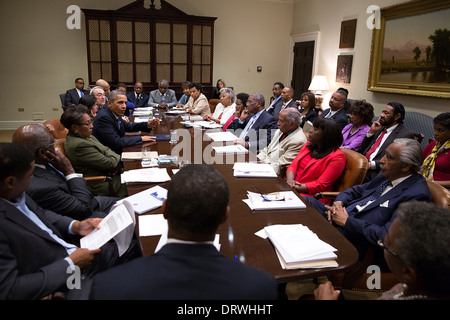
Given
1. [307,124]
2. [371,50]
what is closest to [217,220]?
[307,124]

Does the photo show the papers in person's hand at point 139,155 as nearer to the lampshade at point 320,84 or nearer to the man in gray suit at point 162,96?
the man in gray suit at point 162,96

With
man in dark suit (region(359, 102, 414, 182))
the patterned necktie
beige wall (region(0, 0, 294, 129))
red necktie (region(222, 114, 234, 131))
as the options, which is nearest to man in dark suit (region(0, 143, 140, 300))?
the patterned necktie

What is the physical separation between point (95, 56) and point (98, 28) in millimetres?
633

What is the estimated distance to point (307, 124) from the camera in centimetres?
479

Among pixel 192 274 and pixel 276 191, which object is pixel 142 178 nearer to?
pixel 276 191

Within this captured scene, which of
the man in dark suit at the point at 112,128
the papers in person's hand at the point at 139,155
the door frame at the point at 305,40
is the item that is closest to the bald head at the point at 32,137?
the papers in person's hand at the point at 139,155

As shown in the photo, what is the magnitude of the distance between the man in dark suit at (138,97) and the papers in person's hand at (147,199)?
5602 mm

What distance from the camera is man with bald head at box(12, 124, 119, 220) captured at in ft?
5.60

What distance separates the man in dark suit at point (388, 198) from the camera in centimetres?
173

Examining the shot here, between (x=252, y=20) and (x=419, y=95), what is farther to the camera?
(x=252, y=20)

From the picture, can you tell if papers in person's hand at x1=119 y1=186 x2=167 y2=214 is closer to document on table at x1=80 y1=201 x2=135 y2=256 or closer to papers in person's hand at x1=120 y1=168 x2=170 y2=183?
document on table at x1=80 y1=201 x2=135 y2=256

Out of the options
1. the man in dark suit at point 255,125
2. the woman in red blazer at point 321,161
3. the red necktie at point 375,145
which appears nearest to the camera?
the woman in red blazer at point 321,161

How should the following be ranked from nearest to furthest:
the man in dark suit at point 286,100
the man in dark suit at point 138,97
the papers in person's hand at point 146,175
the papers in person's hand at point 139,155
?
the papers in person's hand at point 146,175 < the papers in person's hand at point 139,155 < the man in dark suit at point 286,100 < the man in dark suit at point 138,97

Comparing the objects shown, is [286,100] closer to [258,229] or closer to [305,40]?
[305,40]
